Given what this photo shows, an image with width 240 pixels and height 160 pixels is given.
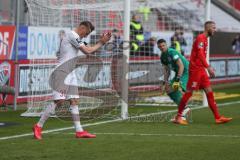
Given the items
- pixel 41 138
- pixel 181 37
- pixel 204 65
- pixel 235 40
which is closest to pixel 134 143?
pixel 41 138

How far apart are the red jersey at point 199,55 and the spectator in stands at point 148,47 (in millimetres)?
8658

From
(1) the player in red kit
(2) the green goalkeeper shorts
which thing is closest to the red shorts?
(1) the player in red kit

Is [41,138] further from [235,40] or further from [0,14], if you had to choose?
[235,40]

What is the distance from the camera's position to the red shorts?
641 inches

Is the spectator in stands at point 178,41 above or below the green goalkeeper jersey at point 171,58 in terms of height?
above

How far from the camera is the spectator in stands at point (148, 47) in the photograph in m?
25.2

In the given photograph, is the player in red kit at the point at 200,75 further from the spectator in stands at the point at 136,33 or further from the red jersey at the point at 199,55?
the spectator in stands at the point at 136,33

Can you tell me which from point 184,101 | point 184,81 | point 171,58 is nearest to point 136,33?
point 184,81

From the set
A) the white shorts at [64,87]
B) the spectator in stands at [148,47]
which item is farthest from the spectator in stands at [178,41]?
the white shorts at [64,87]

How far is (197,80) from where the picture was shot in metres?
16.3

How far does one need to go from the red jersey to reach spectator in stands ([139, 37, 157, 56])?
866cm

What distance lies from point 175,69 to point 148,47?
29.9ft

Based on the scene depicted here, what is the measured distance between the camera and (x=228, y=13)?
41.6 metres

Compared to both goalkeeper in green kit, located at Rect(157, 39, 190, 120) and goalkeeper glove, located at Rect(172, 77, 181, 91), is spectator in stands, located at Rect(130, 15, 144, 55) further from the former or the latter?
goalkeeper glove, located at Rect(172, 77, 181, 91)
